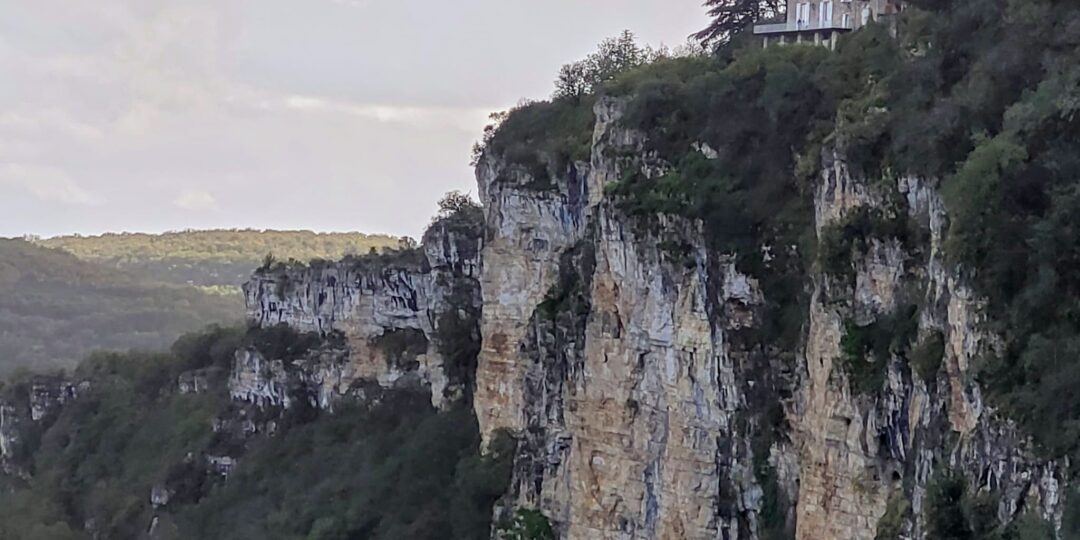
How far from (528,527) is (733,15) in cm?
1233

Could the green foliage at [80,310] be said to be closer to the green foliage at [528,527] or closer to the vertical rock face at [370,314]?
the vertical rock face at [370,314]

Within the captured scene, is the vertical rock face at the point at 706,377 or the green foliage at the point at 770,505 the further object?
the green foliage at the point at 770,505

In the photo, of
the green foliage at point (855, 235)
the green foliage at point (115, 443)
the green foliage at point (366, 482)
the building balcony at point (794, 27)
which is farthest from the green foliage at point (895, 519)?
the green foliage at point (115, 443)

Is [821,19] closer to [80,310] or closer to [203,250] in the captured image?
[80,310]

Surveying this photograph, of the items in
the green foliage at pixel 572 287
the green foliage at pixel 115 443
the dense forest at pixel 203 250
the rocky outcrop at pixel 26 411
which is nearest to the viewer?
the green foliage at pixel 572 287

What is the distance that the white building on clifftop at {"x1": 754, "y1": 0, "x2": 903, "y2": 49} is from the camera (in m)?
28.5

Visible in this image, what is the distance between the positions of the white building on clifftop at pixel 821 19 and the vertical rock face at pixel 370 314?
36.0 ft

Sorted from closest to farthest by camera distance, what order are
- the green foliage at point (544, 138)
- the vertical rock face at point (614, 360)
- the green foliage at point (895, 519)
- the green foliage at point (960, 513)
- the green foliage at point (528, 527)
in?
the green foliage at point (960, 513) → the green foliage at point (895, 519) → the vertical rock face at point (614, 360) → the green foliage at point (528, 527) → the green foliage at point (544, 138)

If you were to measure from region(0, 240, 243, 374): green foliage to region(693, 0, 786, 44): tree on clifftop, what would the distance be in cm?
5490

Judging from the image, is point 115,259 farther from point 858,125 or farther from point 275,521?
point 858,125

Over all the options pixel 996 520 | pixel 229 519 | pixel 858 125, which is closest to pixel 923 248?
pixel 858 125

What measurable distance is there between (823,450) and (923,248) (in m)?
3.40

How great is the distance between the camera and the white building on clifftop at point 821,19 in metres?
28.5

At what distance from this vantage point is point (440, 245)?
40.6 metres
